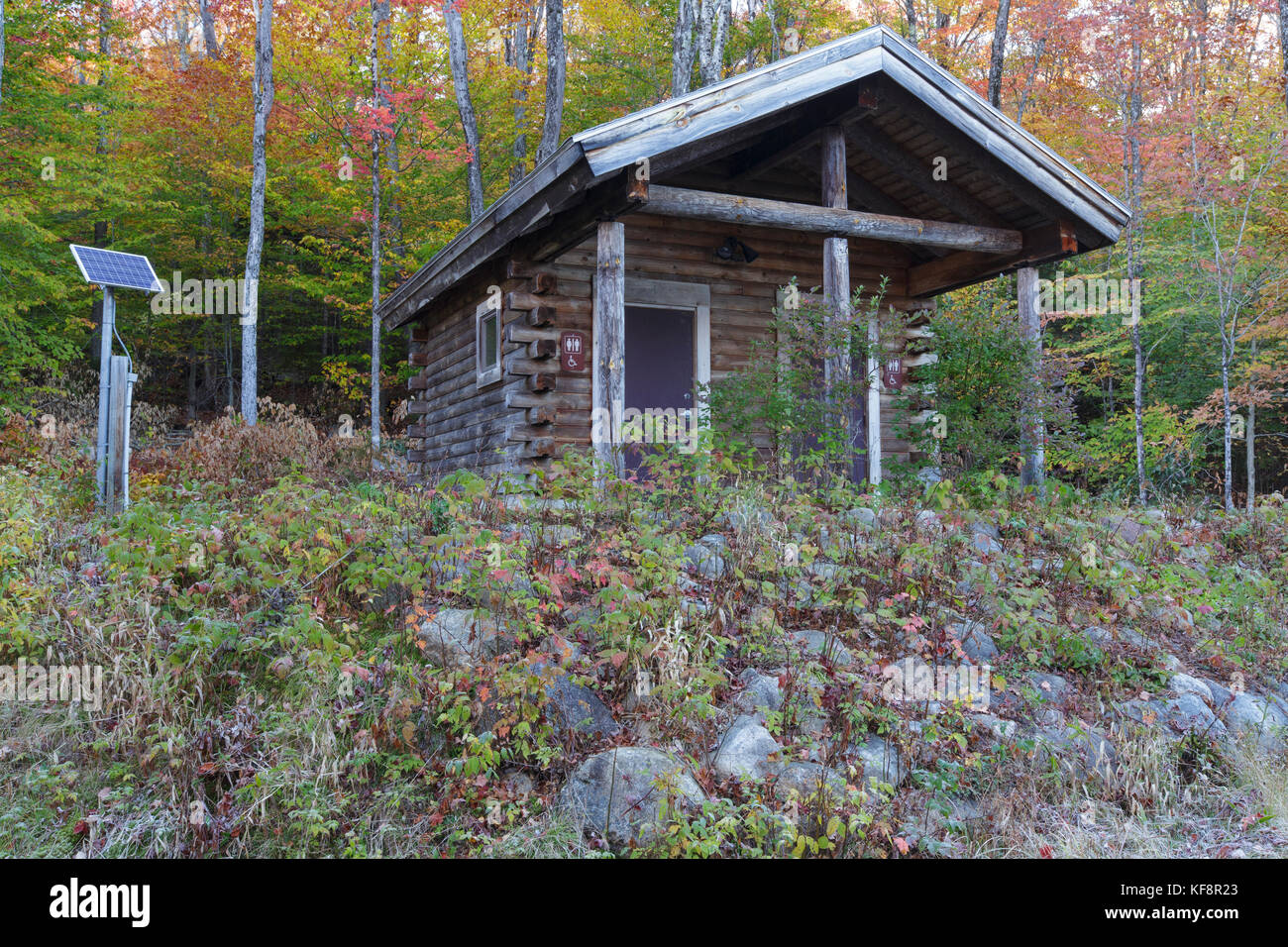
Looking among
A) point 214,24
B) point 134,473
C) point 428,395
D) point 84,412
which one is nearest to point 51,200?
point 84,412

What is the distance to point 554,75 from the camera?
17781mm

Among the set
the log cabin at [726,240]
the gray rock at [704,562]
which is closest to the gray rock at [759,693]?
the gray rock at [704,562]

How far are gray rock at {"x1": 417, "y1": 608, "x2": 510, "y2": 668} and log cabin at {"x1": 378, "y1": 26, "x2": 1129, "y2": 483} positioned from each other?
3104 millimetres

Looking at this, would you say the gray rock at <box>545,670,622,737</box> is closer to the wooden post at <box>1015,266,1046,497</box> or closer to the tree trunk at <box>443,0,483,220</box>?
the wooden post at <box>1015,266,1046,497</box>

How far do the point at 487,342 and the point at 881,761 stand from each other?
8134 mm

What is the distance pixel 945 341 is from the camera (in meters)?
9.27

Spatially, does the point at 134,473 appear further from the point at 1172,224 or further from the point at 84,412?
the point at 1172,224

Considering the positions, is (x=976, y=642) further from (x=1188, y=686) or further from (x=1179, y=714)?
(x=1188, y=686)

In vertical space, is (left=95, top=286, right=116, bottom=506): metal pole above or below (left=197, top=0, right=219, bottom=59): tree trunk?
below

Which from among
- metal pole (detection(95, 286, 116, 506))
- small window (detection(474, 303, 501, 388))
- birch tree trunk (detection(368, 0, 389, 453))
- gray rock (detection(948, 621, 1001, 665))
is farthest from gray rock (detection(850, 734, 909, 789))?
birch tree trunk (detection(368, 0, 389, 453))

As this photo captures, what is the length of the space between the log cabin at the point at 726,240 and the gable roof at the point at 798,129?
0.07ft

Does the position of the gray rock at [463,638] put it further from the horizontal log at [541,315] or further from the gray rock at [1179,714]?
the horizontal log at [541,315]

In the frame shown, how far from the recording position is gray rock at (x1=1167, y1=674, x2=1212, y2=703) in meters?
5.65

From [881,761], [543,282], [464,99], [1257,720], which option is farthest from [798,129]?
[464,99]
